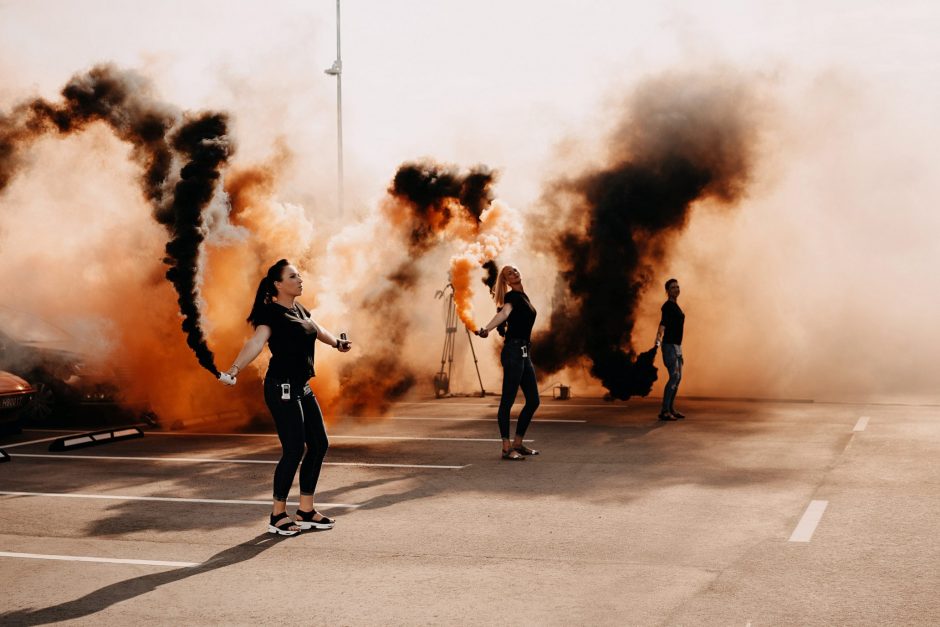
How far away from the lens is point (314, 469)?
288 inches

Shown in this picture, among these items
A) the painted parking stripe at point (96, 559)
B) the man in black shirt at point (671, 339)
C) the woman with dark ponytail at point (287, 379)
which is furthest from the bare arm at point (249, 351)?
the man in black shirt at point (671, 339)

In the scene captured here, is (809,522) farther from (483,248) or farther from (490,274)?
(490,274)

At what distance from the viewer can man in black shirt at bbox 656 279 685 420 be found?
44.8ft

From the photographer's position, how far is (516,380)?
1033cm

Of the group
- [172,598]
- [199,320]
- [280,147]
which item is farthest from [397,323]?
[172,598]

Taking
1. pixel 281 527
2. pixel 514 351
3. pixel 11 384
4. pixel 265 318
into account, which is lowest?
pixel 281 527

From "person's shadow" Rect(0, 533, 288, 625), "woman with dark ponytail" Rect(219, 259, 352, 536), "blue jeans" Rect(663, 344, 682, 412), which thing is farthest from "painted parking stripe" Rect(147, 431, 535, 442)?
"person's shadow" Rect(0, 533, 288, 625)

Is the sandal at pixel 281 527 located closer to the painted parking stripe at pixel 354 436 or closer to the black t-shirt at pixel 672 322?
the painted parking stripe at pixel 354 436

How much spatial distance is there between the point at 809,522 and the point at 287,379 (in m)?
3.96

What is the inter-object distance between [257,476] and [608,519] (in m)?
3.87

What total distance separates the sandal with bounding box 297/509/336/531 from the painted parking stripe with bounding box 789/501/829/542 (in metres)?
3.32

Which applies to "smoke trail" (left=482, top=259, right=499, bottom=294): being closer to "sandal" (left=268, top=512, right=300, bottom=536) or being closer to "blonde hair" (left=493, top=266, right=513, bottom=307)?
"blonde hair" (left=493, top=266, right=513, bottom=307)

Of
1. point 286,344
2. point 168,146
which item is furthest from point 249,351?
point 168,146

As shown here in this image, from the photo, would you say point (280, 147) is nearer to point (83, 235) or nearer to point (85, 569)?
point (83, 235)
